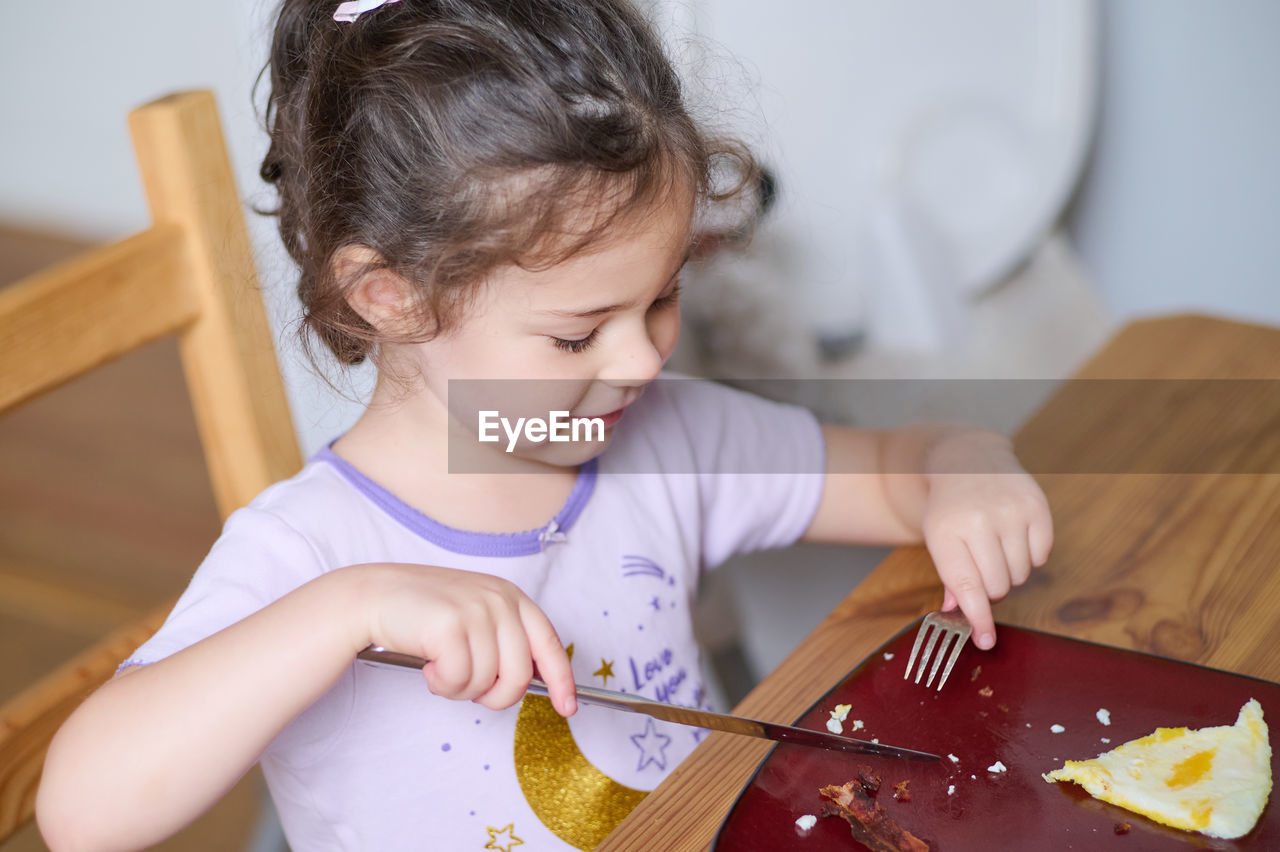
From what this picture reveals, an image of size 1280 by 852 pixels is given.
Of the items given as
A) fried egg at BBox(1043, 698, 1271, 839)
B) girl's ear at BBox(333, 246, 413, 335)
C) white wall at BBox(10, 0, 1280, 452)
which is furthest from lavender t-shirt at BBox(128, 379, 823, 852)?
white wall at BBox(10, 0, 1280, 452)

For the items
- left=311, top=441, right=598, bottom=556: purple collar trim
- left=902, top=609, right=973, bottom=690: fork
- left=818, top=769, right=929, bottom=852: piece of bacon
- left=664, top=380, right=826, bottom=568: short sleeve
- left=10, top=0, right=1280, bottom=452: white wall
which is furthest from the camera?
left=10, top=0, right=1280, bottom=452: white wall

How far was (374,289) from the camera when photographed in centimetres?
75

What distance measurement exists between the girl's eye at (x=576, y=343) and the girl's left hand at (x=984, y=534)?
273mm

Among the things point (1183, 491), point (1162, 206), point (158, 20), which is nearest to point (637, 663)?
point (1183, 491)

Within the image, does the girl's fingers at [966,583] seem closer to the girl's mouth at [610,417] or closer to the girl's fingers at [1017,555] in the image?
the girl's fingers at [1017,555]

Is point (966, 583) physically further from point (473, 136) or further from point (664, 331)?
point (473, 136)

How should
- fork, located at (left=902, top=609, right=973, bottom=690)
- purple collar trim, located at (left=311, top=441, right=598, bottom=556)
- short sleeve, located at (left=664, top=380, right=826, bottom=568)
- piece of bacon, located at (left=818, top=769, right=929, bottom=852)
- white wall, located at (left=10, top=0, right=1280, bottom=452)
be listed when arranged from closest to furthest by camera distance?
1. piece of bacon, located at (left=818, top=769, right=929, bottom=852)
2. fork, located at (left=902, top=609, right=973, bottom=690)
3. purple collar trim, located at (left=311, top=441, right=598, bottom=556)
4. short sleeve, located at (left=664, top=380, right=826, bottom=568)
5. white wall, located at (left=10, top=0, right=1280, bottom=452)

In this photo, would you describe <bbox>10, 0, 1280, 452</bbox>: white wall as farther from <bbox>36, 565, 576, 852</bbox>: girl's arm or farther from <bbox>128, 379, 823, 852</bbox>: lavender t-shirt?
<bbox>36, 565, 576, 852</bbox>: girl's arm

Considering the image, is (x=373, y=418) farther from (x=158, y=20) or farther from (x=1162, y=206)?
(x=158, y=20)

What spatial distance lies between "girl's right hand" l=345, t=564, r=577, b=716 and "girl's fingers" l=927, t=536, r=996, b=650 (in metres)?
0.26

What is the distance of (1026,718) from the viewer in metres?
0.66

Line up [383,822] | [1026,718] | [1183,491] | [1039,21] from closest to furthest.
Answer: [1026,718]
[383,822]
[1183,491]
[1039,21]

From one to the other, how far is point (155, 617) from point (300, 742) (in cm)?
14

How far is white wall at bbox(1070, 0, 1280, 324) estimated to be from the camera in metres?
1.81
